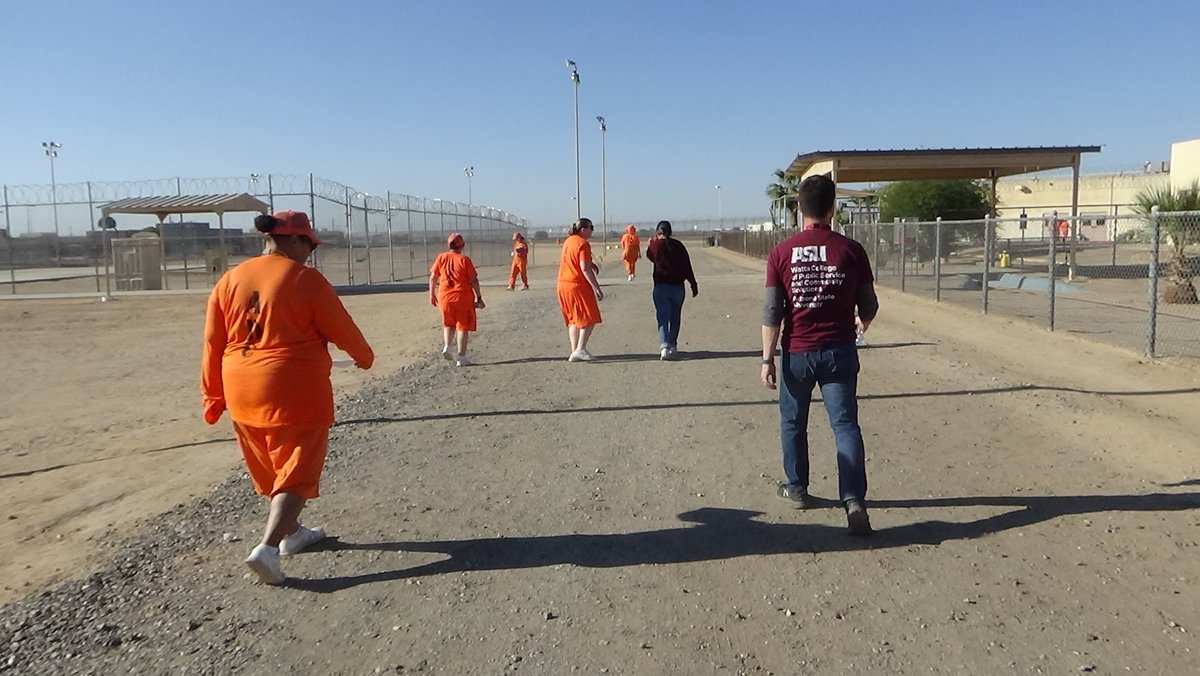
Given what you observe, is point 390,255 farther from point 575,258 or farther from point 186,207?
point 575,258

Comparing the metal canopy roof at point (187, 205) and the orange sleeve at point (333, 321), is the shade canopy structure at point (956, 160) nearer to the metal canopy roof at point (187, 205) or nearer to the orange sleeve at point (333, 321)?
the metal canopy roof at point (187, 205)

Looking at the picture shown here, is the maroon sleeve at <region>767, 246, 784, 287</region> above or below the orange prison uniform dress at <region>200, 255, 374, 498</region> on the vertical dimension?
above

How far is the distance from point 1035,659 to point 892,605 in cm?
61

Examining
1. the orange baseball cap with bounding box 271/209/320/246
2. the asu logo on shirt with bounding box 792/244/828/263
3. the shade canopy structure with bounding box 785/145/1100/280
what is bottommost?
the asu logo on shirt with bounding box 792/244/828/263

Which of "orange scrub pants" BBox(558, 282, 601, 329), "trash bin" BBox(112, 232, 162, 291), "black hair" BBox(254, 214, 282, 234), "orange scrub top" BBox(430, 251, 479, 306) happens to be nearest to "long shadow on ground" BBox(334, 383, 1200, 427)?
"orange scrub pants" BBox(558, 282, 601, 329)

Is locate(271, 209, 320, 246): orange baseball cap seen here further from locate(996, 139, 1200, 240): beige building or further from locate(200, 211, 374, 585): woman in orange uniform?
locate(996, 139, 1200, 240): beige building

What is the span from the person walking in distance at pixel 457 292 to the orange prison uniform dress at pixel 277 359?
6.54 metres

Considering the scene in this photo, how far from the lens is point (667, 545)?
475 cm

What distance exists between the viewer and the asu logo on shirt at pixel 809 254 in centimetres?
471

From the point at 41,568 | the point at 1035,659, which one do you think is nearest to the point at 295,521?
the point at 41,568

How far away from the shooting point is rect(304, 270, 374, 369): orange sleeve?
425 cm

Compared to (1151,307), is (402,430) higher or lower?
lower

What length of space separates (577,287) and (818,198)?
Answer: 6184mm

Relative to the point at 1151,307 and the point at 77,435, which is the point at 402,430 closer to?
the point at 77,435
